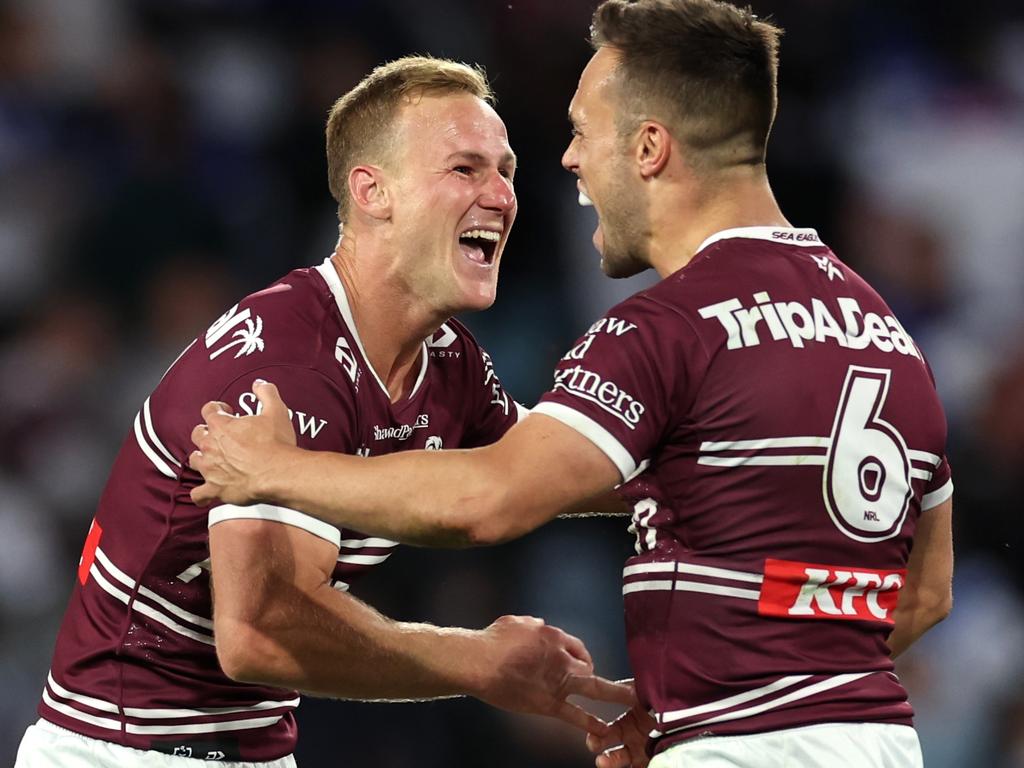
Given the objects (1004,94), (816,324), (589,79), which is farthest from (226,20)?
(816,324)

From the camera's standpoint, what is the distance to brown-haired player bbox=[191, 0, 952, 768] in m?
2.81

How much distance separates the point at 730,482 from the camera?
2.89 metres

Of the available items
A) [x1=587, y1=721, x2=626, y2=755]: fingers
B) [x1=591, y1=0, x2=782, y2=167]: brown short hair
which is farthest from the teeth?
[x1=587, y1=721, x2=626, y2=755]: fingers

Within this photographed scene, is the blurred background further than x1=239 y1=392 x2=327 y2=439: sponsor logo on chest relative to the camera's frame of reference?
Yes

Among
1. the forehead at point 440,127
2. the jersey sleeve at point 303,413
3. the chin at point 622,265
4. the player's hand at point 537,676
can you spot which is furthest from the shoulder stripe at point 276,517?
the forehead at point 440,127

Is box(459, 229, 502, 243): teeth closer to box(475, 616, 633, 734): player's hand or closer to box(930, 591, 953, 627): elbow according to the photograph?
box(475, 616, 633, 734): player's hand

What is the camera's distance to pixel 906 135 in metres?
7.93

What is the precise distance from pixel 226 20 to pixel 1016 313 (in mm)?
4477

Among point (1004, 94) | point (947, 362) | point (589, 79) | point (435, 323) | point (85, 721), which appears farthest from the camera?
point (1004, 94)

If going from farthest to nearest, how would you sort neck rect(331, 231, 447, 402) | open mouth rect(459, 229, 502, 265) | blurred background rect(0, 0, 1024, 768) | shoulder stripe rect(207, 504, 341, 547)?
1. blurred background rect(0, 0, 1024, 768)
2. open mouth rect(459, 229, 502, 265)
3. neck rect(331, 231, 447, 402)
4. shoulder stripe rect(207, 504, 341, 547)

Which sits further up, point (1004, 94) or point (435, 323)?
point (1004, 94)

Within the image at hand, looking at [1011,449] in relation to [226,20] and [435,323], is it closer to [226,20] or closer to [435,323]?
[435,323]

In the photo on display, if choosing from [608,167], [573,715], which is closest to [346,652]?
[573,715]

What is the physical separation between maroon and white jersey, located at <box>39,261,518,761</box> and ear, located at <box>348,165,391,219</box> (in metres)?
0.46
